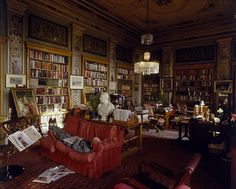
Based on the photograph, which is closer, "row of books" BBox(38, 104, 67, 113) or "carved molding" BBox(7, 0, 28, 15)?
"carved molding" BBox(7, 0, 28, 15)

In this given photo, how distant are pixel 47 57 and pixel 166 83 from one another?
18.6ft

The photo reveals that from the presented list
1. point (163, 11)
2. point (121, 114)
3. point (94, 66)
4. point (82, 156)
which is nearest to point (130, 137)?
point (121, 114)

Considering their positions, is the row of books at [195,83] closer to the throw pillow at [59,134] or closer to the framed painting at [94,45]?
the framed painting at [94,45]

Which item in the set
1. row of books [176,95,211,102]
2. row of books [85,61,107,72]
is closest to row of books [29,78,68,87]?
row of books [85,61,107,72]

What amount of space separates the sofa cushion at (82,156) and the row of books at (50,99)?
114 inches

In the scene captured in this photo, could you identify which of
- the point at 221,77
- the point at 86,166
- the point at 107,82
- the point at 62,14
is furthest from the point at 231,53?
the point at 86,166

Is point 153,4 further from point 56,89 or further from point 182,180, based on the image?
point 182,180

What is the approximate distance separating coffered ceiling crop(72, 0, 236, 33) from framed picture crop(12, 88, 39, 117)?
124 inches

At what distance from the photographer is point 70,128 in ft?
13.5

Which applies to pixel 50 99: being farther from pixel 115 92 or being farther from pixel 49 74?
pixel 115 92

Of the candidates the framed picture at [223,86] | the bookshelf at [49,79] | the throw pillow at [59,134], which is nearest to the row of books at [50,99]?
the bookshelf at [49,79]

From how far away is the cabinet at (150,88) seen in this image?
9.54 m

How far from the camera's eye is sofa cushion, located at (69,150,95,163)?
9.81ft

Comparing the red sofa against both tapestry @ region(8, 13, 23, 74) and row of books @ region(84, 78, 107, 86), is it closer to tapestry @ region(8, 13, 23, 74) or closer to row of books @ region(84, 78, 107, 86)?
tapestry @ region(8, 13, 23, 74)
